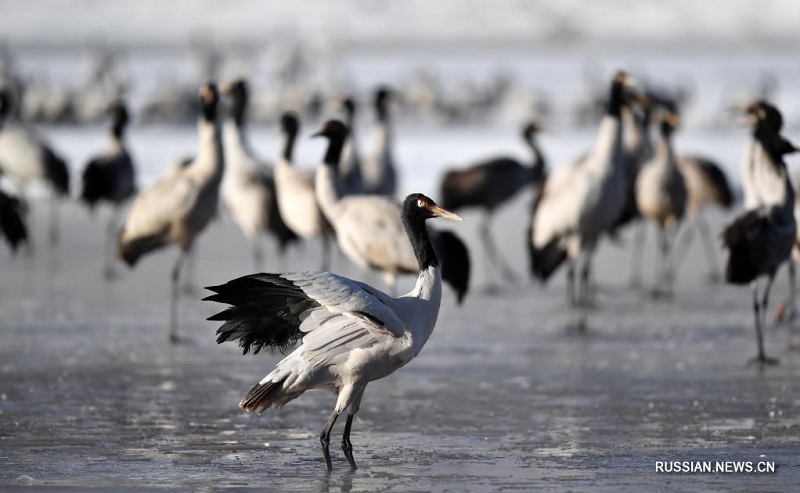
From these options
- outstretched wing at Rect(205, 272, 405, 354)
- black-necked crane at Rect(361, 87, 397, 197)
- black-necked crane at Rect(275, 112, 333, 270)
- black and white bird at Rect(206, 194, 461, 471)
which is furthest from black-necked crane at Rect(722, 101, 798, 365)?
black-necked crane at Rect(361, 87, 397, 197)

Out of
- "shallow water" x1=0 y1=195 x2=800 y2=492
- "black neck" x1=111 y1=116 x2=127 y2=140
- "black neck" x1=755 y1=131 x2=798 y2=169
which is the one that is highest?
"black neck" x1=111 y1=116 x2=127 y2=140

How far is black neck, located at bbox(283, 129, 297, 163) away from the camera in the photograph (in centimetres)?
1274

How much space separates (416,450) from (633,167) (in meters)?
7.67

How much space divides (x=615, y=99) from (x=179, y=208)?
3416 millimetres

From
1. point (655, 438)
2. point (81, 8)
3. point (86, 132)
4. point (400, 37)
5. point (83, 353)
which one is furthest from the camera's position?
point (81, 8)

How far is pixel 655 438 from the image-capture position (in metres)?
6.64

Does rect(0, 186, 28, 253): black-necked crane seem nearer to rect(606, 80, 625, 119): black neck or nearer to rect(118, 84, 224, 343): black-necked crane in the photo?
rect(118, 84, 224, 343): black-necked crane

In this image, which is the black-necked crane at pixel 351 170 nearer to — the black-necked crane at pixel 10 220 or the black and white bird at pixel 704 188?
the black-necked crane at pixel 10 220

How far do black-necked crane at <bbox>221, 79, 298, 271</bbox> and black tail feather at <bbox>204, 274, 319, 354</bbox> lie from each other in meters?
6.85

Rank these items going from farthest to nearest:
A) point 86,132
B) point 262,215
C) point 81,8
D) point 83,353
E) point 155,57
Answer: point 81,8, point 155,57, point 86,132, point 262,215, point 83,353

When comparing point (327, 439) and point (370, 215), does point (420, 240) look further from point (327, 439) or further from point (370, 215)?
point (370, 215)

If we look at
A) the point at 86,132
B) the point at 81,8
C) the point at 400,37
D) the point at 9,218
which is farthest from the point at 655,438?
the point at 81,8

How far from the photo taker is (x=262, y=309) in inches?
237

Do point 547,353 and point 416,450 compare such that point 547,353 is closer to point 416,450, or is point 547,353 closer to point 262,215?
point 416,450
